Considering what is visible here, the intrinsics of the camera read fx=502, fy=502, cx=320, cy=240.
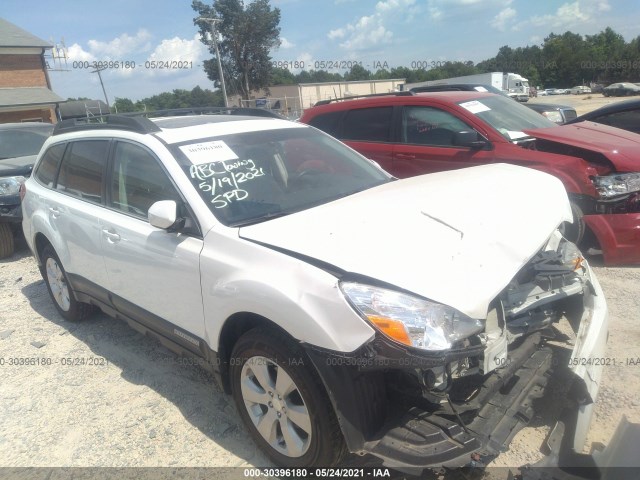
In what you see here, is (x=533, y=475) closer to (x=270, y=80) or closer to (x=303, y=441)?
(x=303, y=441)

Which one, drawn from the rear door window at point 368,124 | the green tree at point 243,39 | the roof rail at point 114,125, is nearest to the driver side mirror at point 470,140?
the rear door window at point 368,124

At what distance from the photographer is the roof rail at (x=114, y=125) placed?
343cm

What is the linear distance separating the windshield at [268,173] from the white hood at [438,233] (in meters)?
0.22

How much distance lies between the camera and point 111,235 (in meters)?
3.48

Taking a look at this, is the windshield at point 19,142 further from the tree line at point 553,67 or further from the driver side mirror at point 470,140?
the tree line at point 553,67

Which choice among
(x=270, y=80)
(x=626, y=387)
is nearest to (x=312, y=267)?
(x=626, y=387)

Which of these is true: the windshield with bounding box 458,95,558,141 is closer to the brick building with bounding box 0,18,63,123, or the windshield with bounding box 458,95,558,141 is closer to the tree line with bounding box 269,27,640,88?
the brick building with bounding box 0,18,63,123

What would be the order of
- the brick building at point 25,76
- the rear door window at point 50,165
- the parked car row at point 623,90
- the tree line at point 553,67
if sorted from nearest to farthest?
1. the rear door window at point 50,165
2. the brick building at point 25,76
3. the parked car row at point 623,90
4. the tree line at point 553,67

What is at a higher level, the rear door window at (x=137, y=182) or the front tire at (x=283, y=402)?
the rear door window at (x=137, y=182)

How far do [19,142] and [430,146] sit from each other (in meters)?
7.17

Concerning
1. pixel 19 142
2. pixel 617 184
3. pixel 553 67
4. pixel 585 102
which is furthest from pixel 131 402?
pixel 553 67

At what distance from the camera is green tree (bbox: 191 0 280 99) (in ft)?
149

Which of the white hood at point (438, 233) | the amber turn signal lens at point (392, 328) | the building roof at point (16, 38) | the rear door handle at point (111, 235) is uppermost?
the building roof at point (16, 38)

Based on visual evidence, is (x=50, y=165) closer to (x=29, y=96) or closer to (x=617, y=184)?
(x=617, y=184)
